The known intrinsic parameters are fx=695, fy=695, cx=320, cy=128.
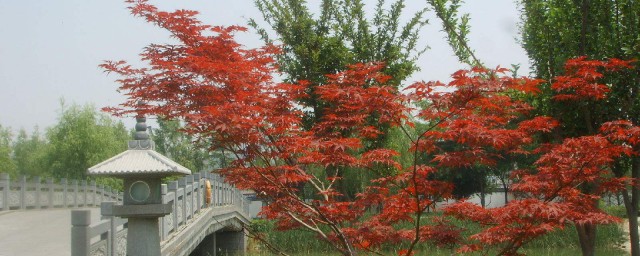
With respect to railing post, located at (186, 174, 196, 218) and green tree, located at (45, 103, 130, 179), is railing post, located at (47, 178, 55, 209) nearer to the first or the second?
railing post, located at (186, 174, 196, 218)

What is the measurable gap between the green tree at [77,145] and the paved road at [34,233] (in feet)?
56.6

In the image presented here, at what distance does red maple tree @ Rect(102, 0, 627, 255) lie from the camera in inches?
211

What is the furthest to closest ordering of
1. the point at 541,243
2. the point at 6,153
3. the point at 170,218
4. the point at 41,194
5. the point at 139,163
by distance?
1. the point at 6,153
2. the point at 41,194
3. the point at 541,243
4. the point at 170,218
5. the point at 139,163

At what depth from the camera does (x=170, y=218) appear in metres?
8.88

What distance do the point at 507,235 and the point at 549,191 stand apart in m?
0.57

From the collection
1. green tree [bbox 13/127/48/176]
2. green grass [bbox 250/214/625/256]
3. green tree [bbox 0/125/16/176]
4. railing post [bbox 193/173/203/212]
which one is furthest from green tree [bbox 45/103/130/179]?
railing post [bbox 193/173/203/212]

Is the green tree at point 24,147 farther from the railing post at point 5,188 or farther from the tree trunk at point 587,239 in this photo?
the tree trunk at point 587,239

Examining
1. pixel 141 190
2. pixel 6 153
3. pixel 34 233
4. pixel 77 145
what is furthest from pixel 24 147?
pixel 141 190

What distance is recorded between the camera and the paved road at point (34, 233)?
10.1m

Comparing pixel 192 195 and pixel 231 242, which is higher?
pixel 192 195

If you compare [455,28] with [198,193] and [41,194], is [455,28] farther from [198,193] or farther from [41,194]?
[41,194]

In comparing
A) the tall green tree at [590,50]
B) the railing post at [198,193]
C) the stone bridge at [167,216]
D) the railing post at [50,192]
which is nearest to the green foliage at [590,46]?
the tall green tree at [590,50]

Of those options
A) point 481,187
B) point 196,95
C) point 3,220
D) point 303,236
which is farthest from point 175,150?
point 196,95

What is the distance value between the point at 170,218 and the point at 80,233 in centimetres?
398
